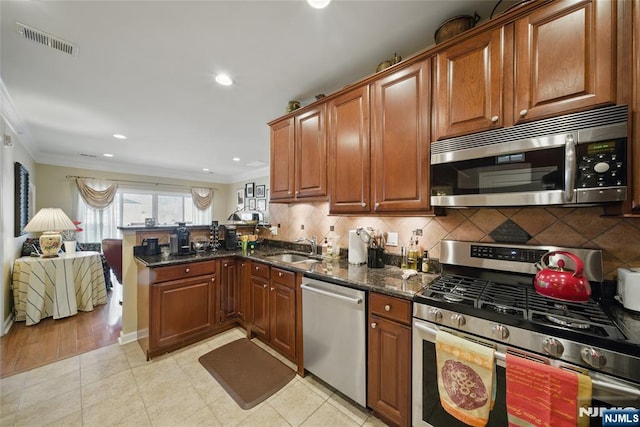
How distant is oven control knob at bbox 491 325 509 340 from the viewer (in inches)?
40.6

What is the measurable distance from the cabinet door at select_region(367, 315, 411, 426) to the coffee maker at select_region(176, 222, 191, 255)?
7.16ft

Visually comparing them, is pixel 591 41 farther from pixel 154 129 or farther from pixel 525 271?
pixel 154 129

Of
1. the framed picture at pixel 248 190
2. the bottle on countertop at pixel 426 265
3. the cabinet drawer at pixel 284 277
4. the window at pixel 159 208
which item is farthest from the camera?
the framed picture at pixel 248 190

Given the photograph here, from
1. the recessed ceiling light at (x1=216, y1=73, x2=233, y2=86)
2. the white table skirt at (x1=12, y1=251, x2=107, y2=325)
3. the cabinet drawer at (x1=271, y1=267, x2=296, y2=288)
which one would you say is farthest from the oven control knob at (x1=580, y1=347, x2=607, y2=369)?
the white table skirt at (x1=12, y1=251, x2=107, y2=325)

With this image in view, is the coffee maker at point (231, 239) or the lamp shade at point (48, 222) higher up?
the lamp shade at point (48, 222)

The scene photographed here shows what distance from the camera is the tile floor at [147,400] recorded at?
1.54m

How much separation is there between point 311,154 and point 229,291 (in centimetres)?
178

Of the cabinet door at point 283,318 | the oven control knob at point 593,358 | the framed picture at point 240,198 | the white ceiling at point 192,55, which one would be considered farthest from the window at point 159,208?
the oven control knob at point 593,358

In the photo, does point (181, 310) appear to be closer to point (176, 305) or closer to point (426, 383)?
point (176, 305)

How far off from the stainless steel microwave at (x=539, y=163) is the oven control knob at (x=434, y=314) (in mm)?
640

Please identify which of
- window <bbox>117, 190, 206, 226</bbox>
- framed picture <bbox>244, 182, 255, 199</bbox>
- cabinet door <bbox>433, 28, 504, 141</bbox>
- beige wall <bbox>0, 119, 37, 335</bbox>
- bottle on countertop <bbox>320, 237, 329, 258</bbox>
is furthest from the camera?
framed picture <bbox>244, 182, 255, 199</bbox>

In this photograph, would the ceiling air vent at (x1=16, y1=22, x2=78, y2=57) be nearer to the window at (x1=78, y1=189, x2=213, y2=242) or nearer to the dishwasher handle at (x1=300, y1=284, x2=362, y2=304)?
the dishwasher handle at (x1=300, y1=284, x2=362, y2=304)

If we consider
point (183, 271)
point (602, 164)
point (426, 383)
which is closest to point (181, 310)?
point (183, 271)

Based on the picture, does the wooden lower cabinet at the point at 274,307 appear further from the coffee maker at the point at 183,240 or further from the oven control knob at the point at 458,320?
the oven control knob at the point at 458,320
